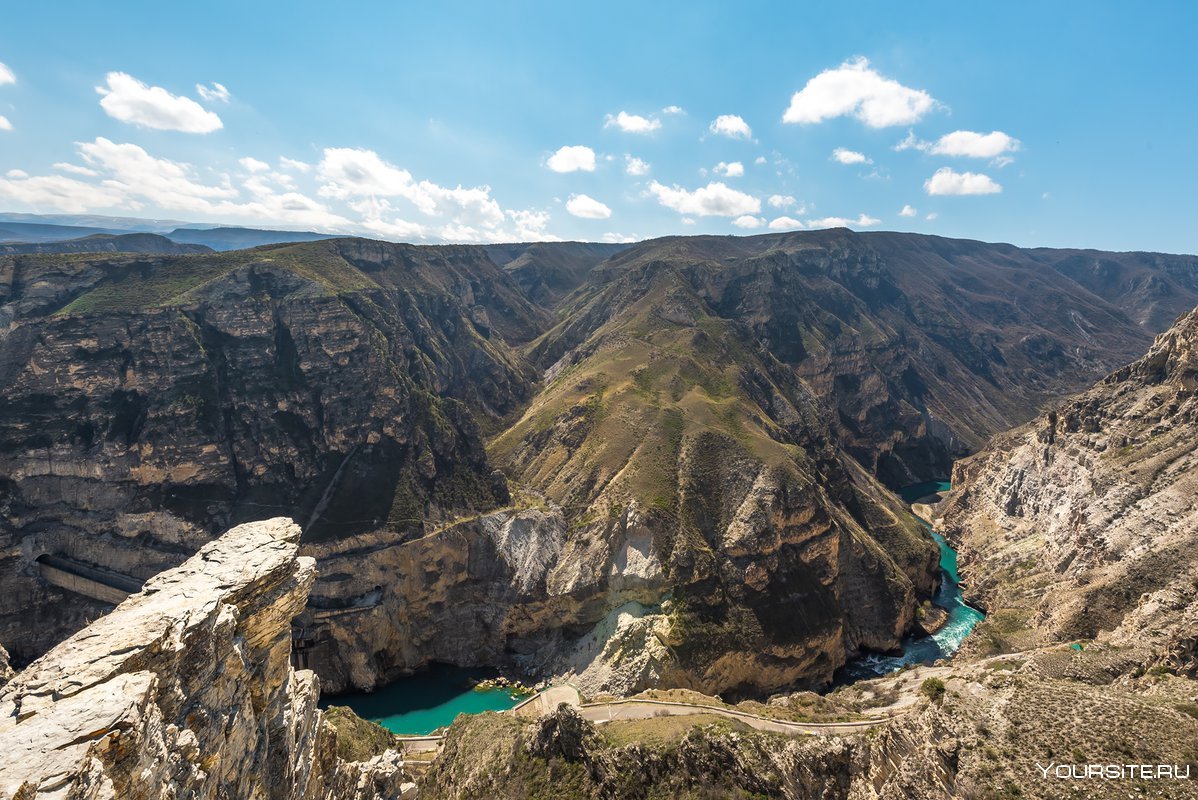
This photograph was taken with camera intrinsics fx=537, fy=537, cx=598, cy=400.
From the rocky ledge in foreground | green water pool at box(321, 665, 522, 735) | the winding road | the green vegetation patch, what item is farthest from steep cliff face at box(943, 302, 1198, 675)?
green water pool at box(321, 665, 522, 735)

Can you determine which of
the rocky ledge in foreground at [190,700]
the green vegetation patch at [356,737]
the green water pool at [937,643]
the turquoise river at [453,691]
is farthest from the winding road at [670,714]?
the green water pool at [937,643]

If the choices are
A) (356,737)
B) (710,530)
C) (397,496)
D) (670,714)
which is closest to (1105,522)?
(710,530)

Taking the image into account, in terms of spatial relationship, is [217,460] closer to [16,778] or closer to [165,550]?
[165,550]

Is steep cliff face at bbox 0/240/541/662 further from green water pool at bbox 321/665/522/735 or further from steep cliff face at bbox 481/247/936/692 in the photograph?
green water pool at bbox 321/665/522/735

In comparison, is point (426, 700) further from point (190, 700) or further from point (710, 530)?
point (190, 700)

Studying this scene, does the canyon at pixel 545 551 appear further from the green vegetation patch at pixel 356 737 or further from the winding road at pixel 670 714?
the winding road at pixel 670 714
